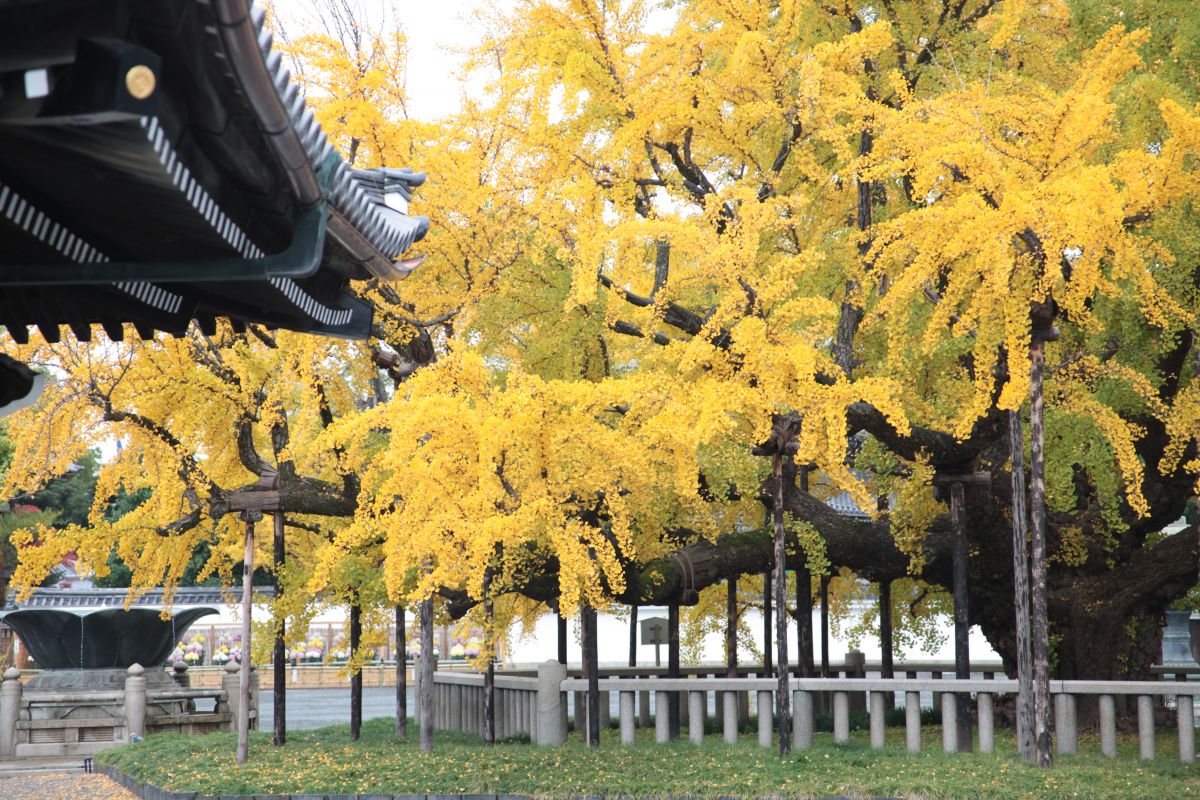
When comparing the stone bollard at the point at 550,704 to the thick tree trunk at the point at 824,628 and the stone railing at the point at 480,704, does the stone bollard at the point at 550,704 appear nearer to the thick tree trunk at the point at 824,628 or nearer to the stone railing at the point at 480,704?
the stone railing at the point at 480,704

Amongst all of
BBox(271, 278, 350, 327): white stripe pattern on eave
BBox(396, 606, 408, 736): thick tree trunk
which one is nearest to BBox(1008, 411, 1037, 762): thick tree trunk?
BBox(271, 278, 350, 327): white stripe pattern on eave

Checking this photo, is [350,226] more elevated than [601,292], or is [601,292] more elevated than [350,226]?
[601,292]

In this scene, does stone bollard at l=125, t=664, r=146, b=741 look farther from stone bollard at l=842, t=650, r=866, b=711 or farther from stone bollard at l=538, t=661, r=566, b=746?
stone bollard at l=842, t=650, r=866, b=711

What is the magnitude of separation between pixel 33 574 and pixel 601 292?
7.32m

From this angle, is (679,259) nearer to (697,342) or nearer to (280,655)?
(697,342)

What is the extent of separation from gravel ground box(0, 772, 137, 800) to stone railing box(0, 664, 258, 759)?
7.89ft

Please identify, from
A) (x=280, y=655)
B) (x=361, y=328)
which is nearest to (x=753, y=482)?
(x=280, y=655)

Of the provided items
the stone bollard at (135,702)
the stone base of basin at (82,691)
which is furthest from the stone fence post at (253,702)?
the stone bollard at (135,702)

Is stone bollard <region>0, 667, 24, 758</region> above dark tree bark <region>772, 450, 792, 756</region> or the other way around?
the other way around

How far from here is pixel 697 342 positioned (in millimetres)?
11633

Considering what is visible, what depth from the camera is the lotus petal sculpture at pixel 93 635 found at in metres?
19.2

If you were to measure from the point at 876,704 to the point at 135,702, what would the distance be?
1118cm

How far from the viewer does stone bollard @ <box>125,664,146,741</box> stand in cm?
1795

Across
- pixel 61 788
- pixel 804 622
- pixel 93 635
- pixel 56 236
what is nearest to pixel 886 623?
pixel 804 622
